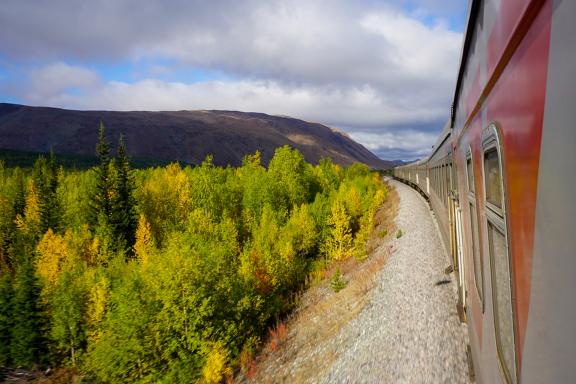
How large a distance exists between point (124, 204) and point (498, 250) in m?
47.4

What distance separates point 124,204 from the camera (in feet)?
148

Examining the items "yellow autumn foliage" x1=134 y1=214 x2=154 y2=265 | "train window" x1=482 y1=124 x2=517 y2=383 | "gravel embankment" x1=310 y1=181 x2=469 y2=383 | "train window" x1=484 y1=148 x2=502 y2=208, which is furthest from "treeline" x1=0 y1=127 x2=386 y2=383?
"train window" x1=484 y1=148 x2=502 y2=208

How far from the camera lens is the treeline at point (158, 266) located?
68.5 ft

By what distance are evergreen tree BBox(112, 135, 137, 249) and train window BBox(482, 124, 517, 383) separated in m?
46.2

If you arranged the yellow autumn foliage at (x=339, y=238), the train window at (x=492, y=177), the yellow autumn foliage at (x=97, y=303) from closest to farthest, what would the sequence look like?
the train window at (x=492, y=177)
the yellow autumn foliage at (x=97, y=303)
the yellow autumn foliage at (x=339, y=238)

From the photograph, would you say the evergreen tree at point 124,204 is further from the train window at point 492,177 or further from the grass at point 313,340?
the train window at point 492,177

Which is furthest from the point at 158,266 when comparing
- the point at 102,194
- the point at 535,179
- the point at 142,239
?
the point at 102,194

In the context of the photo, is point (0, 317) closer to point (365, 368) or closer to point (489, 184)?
point (365, 368)

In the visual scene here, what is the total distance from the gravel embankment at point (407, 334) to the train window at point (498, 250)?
5581 mm

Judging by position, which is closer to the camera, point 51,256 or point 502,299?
point 502,299

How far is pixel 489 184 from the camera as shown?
8.22 feet

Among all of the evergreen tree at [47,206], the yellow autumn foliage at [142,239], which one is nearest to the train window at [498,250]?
the yellow autumn foliage at [142,239]

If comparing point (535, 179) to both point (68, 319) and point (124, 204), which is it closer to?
point (68, 319)

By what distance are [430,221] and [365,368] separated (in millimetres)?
13630
